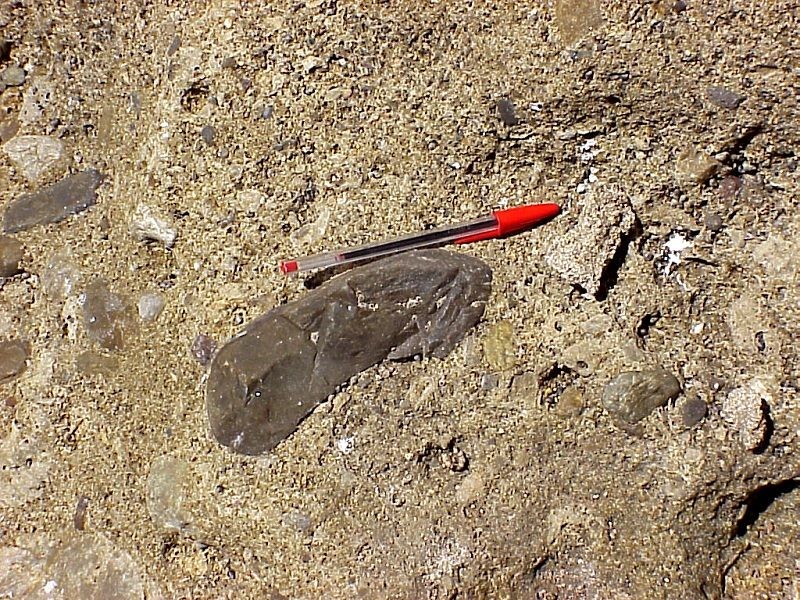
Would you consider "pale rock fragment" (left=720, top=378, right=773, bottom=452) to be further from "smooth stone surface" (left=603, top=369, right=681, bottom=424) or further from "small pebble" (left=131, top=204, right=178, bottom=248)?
"small pebble" (left=131, top=204, right=178, bottom=248)

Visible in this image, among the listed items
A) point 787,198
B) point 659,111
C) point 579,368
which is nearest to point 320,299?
point 579,368

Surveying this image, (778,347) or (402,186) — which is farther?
(402,186)

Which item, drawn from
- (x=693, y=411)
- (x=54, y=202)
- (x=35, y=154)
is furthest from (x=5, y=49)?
(x=693, y=411)

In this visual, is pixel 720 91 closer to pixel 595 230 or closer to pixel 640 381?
pixel 595 230

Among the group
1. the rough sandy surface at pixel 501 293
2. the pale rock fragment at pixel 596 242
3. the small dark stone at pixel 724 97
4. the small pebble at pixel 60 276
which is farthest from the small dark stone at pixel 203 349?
the small dark stone at pixel 724 97

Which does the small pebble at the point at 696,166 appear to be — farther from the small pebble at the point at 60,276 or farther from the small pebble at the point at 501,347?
the small pebble at the point at 60,276

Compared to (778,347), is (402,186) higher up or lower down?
higher up

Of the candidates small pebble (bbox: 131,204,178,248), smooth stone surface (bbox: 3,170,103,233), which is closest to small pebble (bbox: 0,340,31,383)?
smooth stone surface (bbox: 3,170,103,233)

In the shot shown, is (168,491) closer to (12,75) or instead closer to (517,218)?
(517,218)
